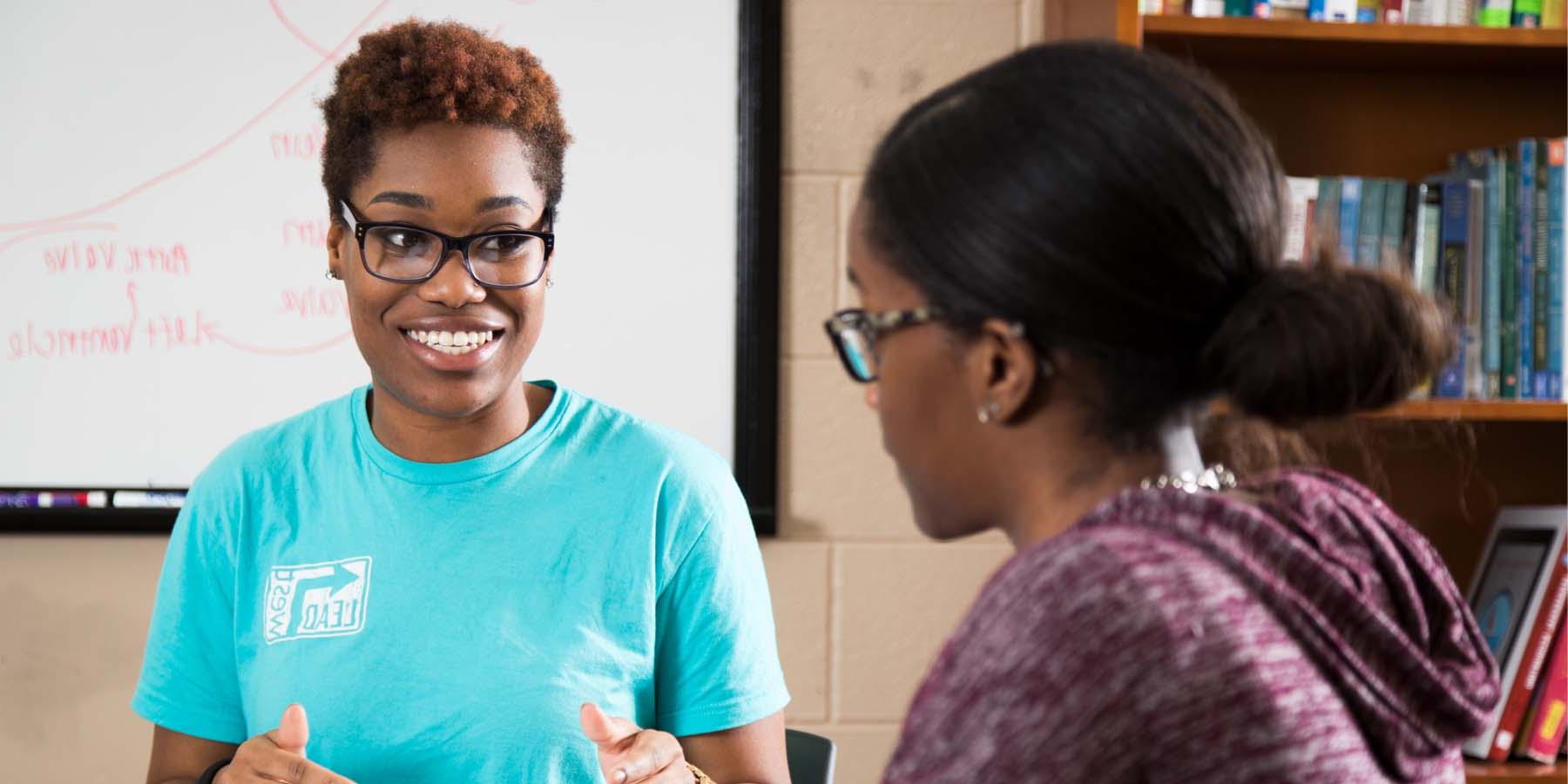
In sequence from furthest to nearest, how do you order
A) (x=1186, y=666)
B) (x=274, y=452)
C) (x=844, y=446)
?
(x=844, y=446), (x=274, y=452), (x=1186, y=666)

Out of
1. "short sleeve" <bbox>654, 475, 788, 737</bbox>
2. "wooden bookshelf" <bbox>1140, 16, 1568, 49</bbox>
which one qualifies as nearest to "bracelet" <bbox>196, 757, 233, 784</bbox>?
"short sleeve" <bbox>654, 475, 788, 737</bbox>

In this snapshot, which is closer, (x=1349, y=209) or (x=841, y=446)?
(x=1349, y=209)

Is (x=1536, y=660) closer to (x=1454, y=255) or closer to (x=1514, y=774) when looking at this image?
(x=1514, y=774)

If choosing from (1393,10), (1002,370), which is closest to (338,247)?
(1002,370)

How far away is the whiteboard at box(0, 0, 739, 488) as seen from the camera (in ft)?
6.14

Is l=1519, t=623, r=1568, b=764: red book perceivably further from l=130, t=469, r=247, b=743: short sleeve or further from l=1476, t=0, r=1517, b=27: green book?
l=130, t=469, r=247, b=743: short sleeve

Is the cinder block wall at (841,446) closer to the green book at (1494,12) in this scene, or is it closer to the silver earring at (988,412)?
the green book at (1494,12)

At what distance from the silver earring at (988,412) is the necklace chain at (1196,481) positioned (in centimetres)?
9

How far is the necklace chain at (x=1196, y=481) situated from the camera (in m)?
0.76

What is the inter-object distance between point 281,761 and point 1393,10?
5.35ft

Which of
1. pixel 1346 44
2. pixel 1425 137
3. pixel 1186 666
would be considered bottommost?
pixel 1186 666

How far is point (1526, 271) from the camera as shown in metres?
1.82

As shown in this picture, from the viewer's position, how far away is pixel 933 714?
63cm

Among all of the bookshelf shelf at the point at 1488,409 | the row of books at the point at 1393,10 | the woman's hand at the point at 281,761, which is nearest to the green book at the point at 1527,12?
the row of books at the point at 1393,10
